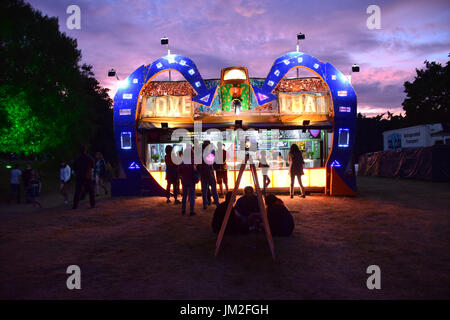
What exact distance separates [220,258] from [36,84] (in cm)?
1837

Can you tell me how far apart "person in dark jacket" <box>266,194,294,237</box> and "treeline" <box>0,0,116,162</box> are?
1676cm

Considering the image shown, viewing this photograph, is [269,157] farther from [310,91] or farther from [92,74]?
[92,74]

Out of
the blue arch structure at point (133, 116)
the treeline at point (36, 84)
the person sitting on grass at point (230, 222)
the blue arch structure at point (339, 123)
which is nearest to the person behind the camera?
the person sitting on grass at point (230, 222)

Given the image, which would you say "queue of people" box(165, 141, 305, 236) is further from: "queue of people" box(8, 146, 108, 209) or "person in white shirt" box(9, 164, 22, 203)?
"person in white shirt" box(9, 164, 22, 203)

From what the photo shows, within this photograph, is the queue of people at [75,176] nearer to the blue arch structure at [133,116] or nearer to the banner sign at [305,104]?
the blue arch structure at [133,116]

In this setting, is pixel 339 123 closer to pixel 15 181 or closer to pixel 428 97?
pixel 15 181

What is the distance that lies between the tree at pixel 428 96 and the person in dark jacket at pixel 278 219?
123 ft

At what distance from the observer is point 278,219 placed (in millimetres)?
5688

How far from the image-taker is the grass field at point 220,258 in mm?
3453

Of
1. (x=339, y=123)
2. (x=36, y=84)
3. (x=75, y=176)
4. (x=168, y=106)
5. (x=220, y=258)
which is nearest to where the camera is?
(x=220, y=258)

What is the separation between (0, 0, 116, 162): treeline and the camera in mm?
16312

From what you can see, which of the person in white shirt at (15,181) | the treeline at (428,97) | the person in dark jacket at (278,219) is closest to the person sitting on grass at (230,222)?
the person in dark jacket at (278,219)

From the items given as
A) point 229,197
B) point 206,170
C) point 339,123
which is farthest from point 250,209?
point 339,123
